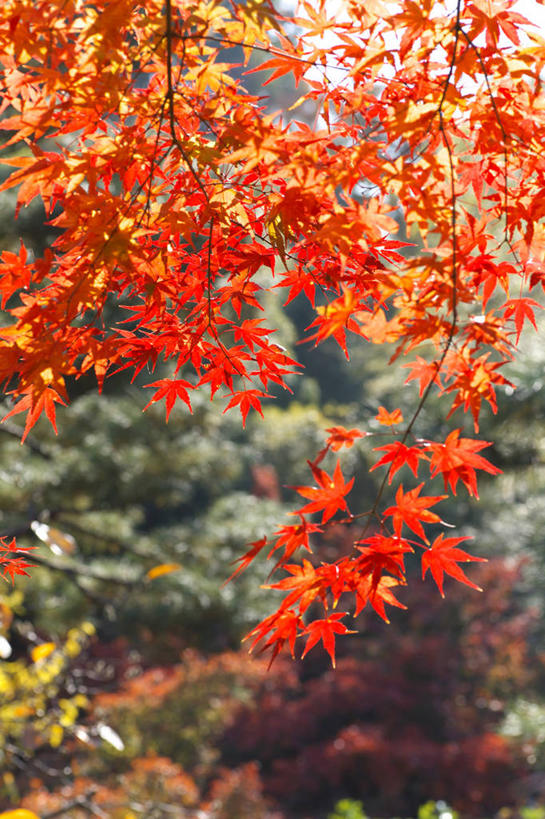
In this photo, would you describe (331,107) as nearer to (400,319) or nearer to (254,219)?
(254,219)

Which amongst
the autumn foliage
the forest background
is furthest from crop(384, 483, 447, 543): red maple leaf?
the forest background

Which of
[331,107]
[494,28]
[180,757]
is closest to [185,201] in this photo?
[331,107]

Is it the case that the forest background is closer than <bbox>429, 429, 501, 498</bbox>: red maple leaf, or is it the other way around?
<bbox>429, 429, 501, 498</bbox>: red maple leaf

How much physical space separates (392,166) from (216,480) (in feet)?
14.8

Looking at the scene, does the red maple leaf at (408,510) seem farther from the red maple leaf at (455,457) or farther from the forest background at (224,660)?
the forest background at (224,660)

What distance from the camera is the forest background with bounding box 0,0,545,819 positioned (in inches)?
123

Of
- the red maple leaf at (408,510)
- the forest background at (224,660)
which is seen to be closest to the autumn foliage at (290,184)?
the red maple leaf at (408,510)

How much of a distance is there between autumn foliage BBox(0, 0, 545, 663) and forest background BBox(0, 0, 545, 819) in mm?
1604

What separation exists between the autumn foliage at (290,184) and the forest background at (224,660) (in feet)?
5.26

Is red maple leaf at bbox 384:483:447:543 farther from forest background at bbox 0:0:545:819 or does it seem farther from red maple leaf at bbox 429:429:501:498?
forest background at bbox 0:0:545:819

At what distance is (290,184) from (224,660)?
4092mm

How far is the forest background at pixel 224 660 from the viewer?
3115mm

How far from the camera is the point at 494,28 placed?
0.65 meters

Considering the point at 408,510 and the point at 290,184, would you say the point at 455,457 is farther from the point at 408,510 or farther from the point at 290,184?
the point at 290,184
